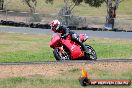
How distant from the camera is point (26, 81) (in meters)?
9.63

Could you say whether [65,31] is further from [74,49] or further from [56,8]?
[56,8]

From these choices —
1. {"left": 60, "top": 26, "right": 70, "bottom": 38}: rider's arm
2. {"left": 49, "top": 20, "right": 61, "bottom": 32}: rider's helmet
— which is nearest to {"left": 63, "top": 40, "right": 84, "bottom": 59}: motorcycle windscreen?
{"left": 60, "top": 26, "right": 70, "bottom": 38}: rider's arm

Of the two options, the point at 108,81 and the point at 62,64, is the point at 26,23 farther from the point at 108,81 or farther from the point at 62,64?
the point at 108,81

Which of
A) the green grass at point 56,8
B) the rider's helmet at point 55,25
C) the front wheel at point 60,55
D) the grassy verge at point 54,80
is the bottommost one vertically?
the green grass at point 56,8

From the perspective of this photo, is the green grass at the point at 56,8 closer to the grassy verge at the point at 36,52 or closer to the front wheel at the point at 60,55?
the grassy verge at the point at 36,52

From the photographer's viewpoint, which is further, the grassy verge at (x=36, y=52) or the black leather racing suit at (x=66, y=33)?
the grassy verge at (x=36, y=52)

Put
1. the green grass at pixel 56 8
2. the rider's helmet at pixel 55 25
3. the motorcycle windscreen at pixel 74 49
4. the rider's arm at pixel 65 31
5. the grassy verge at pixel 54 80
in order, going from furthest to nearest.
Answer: the green grass at pixel 56 8
the motorcycle windscreen at pixel 74 49
the rider's arm at pixel 65 31
the rider's helmet at pixel 55 25
the grassy verge at pixel 54 80

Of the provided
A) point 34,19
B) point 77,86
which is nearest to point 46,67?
point 77,86

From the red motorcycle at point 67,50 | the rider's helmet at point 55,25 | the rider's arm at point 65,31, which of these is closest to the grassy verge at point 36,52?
the red motorcycle at point 67,50

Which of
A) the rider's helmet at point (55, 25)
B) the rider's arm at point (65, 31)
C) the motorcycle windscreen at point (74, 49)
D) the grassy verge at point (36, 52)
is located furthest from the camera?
the grassy verge at point (36, 52)

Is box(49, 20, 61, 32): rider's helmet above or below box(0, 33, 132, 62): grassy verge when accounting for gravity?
above

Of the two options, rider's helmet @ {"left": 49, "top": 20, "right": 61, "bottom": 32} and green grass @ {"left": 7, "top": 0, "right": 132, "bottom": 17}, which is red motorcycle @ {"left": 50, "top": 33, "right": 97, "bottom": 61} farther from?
green grass @ {"left": 7, "top": 0, "right": 132, "bottom": 17}

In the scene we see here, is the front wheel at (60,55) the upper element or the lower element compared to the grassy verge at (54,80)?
lower

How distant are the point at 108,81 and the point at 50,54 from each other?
12.4 meters
